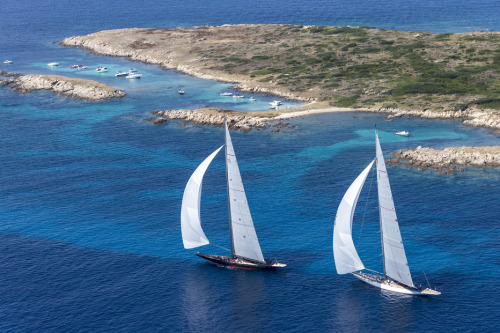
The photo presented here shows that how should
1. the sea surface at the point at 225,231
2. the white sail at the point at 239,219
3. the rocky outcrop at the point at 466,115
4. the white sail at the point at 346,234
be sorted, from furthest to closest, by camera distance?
the rocky outcrop at the point at 466,115 < the white sail at the point at 239,219 < the white sail at the point at 346,234 < the sea surface at the point at 225,231

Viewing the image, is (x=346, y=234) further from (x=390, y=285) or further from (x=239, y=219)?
(x=239, y=219)

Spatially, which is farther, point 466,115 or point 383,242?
point 466,115

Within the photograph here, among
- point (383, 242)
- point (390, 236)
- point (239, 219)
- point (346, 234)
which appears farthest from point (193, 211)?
point (390, 236)

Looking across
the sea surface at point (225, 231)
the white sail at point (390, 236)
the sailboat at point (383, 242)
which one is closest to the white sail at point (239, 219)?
the sea surface at point (225, 231)

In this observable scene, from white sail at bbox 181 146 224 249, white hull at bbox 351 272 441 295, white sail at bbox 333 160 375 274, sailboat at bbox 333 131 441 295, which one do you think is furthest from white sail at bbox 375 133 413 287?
white sail at bbox 181 146 224 249

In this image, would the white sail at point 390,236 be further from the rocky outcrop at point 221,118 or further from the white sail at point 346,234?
the rocky outcrop at point 221,118

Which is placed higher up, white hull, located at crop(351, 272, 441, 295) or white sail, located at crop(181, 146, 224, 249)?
white sail, located at crop(181, 146, 224, 249)

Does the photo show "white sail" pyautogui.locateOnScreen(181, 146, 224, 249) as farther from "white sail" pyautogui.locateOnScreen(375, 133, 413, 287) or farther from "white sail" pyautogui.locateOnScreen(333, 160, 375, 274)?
"white sail" pyautogui.locateOnScreen(375, 133, 413, 287)
